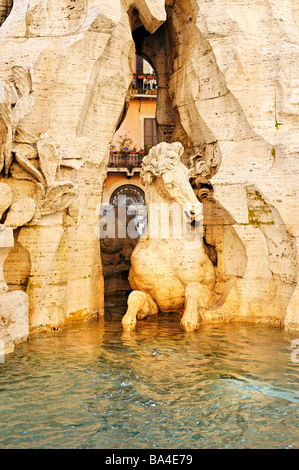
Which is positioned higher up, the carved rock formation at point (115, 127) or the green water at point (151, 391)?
the carved rock formation at point (115, 127)

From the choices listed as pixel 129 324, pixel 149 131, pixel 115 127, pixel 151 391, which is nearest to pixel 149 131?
pixel 149 131

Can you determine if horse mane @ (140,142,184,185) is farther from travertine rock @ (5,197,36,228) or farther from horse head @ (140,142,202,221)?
travertine rock @ (5,197,36,228)

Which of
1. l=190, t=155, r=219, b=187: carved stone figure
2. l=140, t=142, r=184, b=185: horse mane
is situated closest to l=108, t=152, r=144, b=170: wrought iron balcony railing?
l=190, t=155, r=219, b=187: carved stone figure

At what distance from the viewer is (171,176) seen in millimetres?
7008

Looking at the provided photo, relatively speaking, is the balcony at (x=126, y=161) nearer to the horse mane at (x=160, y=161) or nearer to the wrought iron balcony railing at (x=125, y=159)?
the wrought iron balcony railing at (x=125, y=159)

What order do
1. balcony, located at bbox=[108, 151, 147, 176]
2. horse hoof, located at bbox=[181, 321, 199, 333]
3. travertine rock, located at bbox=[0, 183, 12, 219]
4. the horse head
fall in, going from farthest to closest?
1. balcony, located at bbox=[108, 151, 147, 176]
2. the horse head
3. horse hoof, located at bbox=[181, 321, 199, 333]
4. travertine rock, located at bbox=[0, 183, 12, 219]

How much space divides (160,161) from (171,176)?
0.25 metres

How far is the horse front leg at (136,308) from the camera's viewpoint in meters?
6.80

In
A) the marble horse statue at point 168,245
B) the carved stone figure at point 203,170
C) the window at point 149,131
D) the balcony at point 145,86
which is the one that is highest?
the balcony at point 145,86

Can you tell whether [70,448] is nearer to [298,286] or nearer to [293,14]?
[298,286]

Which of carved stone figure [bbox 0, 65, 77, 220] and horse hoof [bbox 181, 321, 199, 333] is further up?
carved stone figure [bbox 0, 65, 77, 220]

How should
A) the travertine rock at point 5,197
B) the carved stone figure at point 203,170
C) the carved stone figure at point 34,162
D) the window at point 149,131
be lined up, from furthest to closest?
the window at point 149,131, the carved stone figure at point 203,170, the carved stone figure at point 34,162, the travertine rock at point 5,197

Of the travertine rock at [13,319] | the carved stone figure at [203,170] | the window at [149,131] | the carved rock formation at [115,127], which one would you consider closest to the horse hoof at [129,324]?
the carved rock formation at [115,127]

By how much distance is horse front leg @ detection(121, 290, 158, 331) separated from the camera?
680 cm
